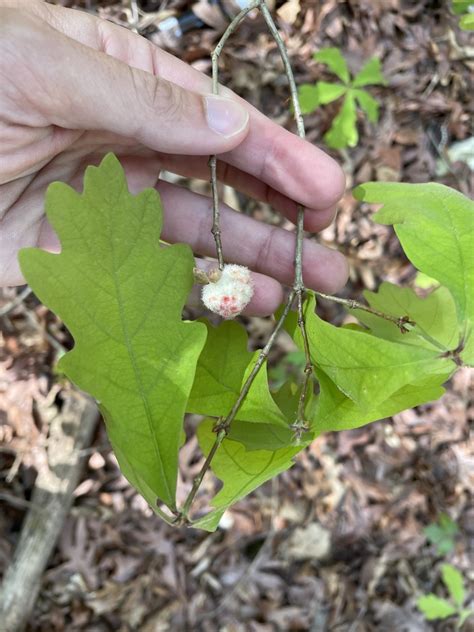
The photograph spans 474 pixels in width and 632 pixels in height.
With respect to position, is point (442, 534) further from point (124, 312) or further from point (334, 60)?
point (124, 312)

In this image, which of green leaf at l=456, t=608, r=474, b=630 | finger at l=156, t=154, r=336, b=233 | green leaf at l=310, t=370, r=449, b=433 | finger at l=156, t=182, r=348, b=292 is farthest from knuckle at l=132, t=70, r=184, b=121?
green leaf at l=456, t=608, r=474, b=630

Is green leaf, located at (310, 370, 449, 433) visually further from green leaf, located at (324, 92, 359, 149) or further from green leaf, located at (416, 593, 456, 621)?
green leaf, located at (416, 593, 456, 621)

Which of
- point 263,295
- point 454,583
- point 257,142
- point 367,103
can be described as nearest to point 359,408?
point 263,295

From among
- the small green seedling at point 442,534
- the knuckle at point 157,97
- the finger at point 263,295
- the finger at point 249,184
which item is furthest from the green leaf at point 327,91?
the small green seedling at point 442,534

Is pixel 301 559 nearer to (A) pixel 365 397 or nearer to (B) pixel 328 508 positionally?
(B) pixel 328 508

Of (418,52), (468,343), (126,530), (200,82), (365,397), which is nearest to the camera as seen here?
(365,397)

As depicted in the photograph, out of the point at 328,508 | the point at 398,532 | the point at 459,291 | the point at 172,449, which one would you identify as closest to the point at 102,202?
the point at 172,449

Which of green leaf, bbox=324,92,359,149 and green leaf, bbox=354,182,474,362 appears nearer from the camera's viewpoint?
green leaf, bbox=354,182,474,362
